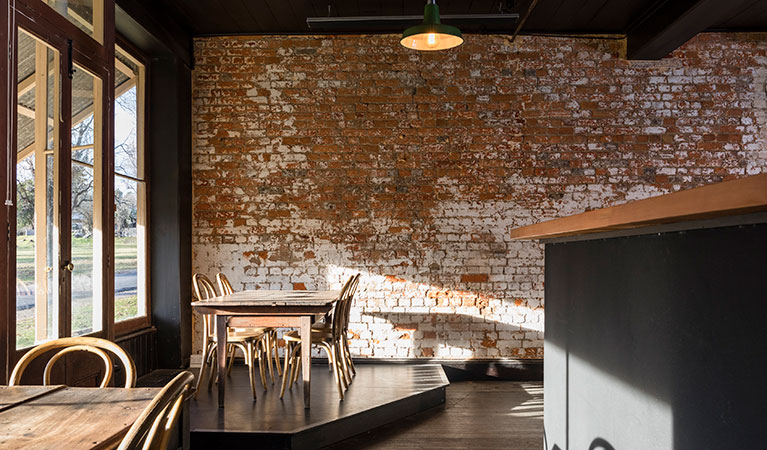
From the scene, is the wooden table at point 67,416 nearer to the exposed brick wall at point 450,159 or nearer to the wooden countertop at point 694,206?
the wooden countertop at point 694,206

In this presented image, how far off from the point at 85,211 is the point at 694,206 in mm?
Result: 3496

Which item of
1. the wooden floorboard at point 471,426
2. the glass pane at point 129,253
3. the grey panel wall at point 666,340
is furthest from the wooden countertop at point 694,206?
the glass pane at point 129,253

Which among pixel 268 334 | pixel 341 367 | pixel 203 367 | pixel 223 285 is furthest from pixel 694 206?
pixel 223 285

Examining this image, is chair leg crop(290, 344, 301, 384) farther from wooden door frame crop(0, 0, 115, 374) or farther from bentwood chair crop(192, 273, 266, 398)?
wooden door frame crop(0, 0, 115, 374)

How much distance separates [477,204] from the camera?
18.6 feet

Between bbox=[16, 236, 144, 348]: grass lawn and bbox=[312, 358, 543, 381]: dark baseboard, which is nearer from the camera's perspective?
bbox=[16, 236, 144, 348]: grass lawn

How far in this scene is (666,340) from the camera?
1.46 m

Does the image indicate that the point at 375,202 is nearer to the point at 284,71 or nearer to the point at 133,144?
the point at 284,71

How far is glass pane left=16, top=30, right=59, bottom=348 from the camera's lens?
2958 mm

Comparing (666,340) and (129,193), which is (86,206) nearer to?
(129,193)

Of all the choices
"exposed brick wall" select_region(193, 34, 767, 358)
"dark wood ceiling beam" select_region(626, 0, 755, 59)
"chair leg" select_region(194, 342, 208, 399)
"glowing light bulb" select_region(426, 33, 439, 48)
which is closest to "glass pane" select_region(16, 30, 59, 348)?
"chair leg" select_region(194, 342, 208, 399)

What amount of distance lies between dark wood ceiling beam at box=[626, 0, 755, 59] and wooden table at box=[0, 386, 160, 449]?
4.53 meters

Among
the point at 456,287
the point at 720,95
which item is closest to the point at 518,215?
A: the point at 456,287

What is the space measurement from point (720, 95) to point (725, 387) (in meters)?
5.36
